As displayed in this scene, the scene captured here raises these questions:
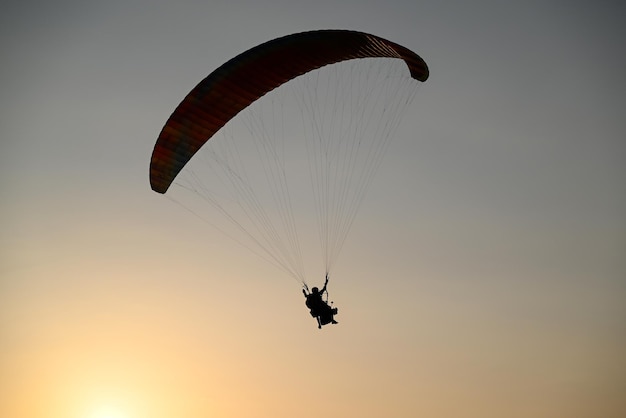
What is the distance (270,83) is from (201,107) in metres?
2.61

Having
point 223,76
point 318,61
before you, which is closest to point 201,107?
point 223,76

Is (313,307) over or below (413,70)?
below

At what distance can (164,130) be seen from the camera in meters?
43.2

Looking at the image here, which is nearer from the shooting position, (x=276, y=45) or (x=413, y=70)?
(x=276, y=45)

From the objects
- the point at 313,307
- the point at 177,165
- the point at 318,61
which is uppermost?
the point at 318,61

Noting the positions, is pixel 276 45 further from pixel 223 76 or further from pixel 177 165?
pixel 177 165

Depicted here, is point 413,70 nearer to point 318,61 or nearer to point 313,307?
point 318,61

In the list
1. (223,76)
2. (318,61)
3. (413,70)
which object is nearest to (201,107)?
(223,76)

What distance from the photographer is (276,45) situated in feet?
137

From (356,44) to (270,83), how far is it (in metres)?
3.48

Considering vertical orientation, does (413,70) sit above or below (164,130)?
above

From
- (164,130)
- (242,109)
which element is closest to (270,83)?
(242,109)

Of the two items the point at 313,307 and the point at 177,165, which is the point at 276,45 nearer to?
the point at 177,165

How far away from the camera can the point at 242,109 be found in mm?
43875
